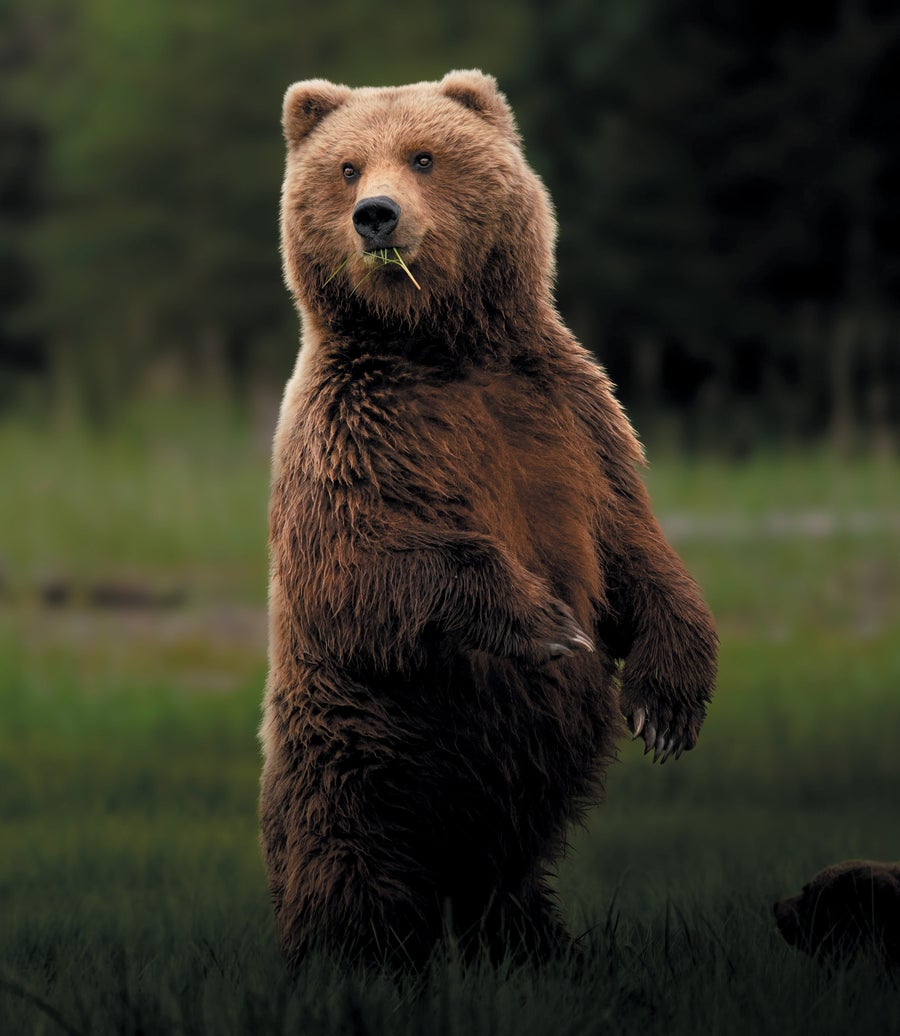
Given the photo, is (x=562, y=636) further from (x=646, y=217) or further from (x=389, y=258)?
(x=646, y=217)

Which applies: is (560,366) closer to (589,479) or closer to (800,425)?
(589,479)

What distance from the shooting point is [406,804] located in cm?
355

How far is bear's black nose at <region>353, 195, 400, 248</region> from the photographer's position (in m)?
3.35

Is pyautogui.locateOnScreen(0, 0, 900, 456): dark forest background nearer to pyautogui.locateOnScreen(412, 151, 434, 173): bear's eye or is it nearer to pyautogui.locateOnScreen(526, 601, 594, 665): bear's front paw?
pyautogui.locateOnScreen(412, 151, 434, 173): bear's eye

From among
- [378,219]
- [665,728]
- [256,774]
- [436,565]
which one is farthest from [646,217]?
[436,565]

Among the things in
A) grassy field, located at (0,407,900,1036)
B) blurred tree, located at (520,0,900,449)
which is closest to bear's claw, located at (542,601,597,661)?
grassy field, located at (0,407,900,1036)

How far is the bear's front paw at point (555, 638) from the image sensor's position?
3.36m

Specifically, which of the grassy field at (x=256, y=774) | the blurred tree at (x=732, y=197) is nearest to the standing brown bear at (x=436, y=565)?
the grassy field at (x=256, y=774)

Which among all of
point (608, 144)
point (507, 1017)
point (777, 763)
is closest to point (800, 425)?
point (608, 144)

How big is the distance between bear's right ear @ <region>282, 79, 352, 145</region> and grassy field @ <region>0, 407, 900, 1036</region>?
1996 millimetres

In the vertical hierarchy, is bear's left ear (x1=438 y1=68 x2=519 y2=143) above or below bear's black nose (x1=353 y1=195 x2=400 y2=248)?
above

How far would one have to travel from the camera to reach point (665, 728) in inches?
146

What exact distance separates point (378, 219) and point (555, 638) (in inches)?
39.8

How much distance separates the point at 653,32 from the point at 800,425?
14.7 feet
